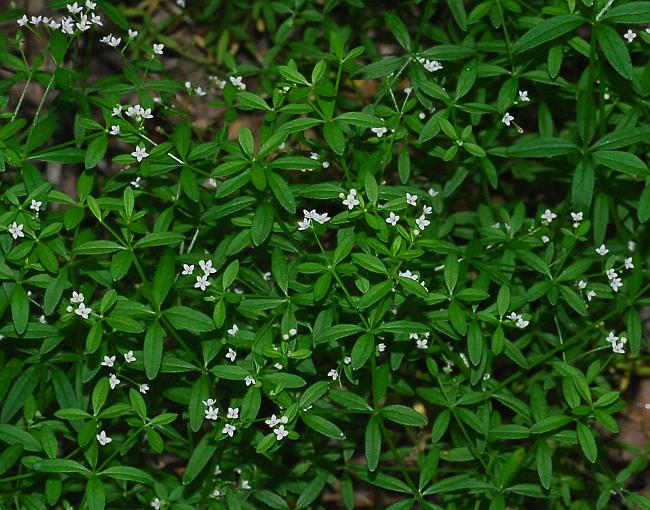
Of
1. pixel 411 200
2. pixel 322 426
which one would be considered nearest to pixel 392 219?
pixel 411 200

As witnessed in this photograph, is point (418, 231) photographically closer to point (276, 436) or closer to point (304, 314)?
point (304, 314)

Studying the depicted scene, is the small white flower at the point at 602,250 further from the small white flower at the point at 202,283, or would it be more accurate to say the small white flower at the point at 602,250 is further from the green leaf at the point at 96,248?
the green leaf at the point at 96,248

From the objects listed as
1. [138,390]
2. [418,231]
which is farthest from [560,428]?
[138,390]

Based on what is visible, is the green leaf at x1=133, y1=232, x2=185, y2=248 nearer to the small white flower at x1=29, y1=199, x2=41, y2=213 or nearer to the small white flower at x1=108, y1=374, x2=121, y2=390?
the small white flower at x1=29, y1=199, x2=41, y2=213

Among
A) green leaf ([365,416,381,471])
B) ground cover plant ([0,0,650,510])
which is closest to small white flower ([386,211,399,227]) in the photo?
ground cover plant ([0,0,650,510])

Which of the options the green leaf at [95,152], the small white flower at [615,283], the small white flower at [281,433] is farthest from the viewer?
the small white flower at [615,283]

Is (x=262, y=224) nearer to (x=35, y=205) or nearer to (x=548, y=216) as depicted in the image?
(x=35, y=205)

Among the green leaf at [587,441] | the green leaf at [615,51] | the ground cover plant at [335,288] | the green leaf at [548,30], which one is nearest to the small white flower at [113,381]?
the ground cover plant at [335,288]
